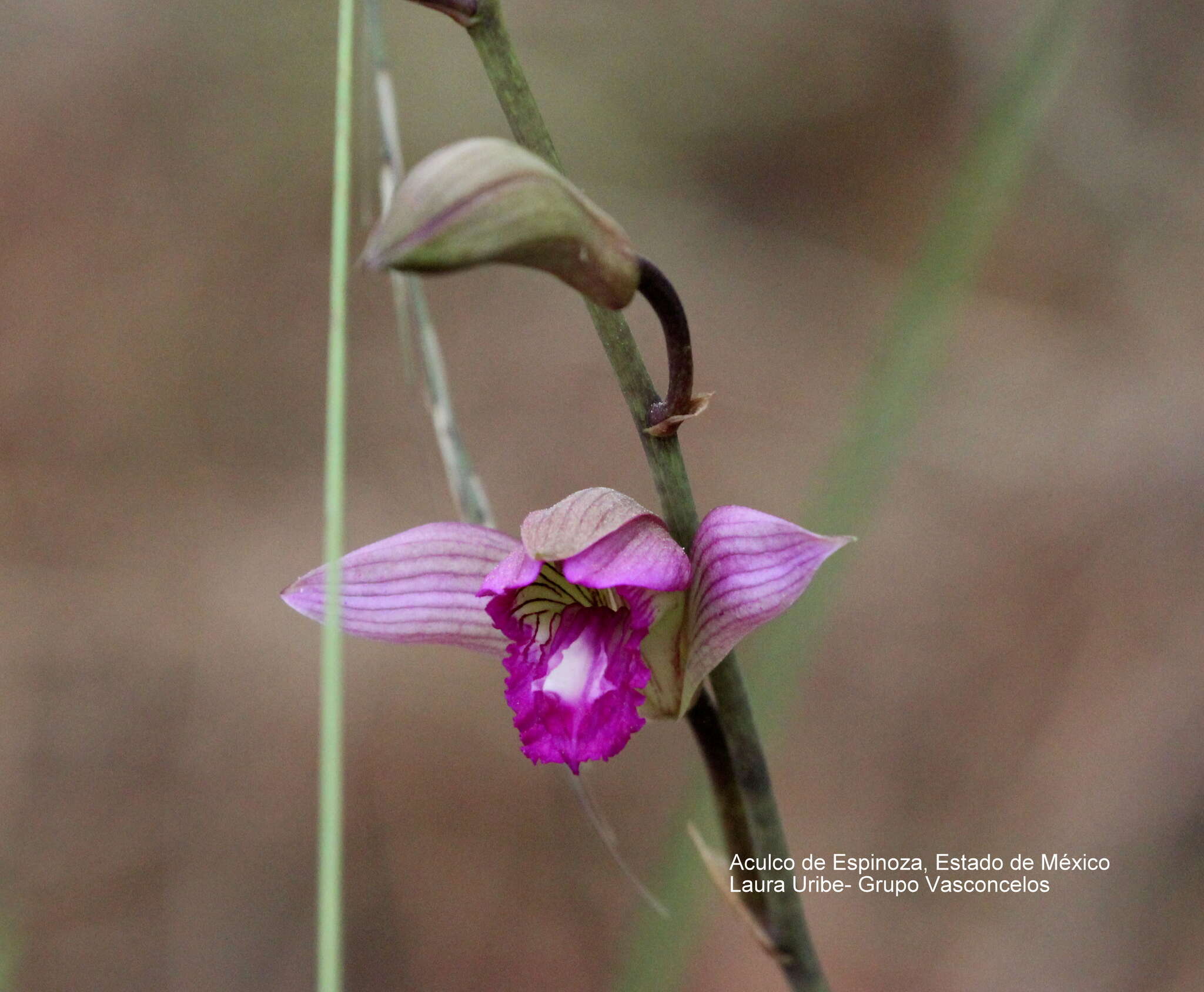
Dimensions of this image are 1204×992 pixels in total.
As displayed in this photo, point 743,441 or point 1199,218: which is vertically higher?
point 1199,218

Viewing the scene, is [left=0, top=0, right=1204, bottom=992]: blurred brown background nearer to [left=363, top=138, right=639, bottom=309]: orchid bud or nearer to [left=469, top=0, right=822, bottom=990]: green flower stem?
[left=469, top=0, right=822, bottom=990]: green flower stem

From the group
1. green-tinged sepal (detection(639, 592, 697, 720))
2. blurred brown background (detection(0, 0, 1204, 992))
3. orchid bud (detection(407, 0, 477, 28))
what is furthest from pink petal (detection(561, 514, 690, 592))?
blurred brown background (detection(0, 0, 1204, 992))

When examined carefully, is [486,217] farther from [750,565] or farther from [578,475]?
[578,475]

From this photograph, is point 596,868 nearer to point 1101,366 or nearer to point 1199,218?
point 1101,366

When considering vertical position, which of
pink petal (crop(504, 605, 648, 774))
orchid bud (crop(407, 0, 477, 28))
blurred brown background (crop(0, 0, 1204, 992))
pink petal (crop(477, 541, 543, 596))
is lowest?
blurred brown background (crop(0, 0, 1204, 992))

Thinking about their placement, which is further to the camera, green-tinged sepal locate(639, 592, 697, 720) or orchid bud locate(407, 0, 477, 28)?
green-tinged sepal locate(639, 592, 697, 720)

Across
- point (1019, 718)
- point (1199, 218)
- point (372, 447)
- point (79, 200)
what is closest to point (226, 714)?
point (372, 447)

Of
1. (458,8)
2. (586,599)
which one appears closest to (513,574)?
(586,599)
